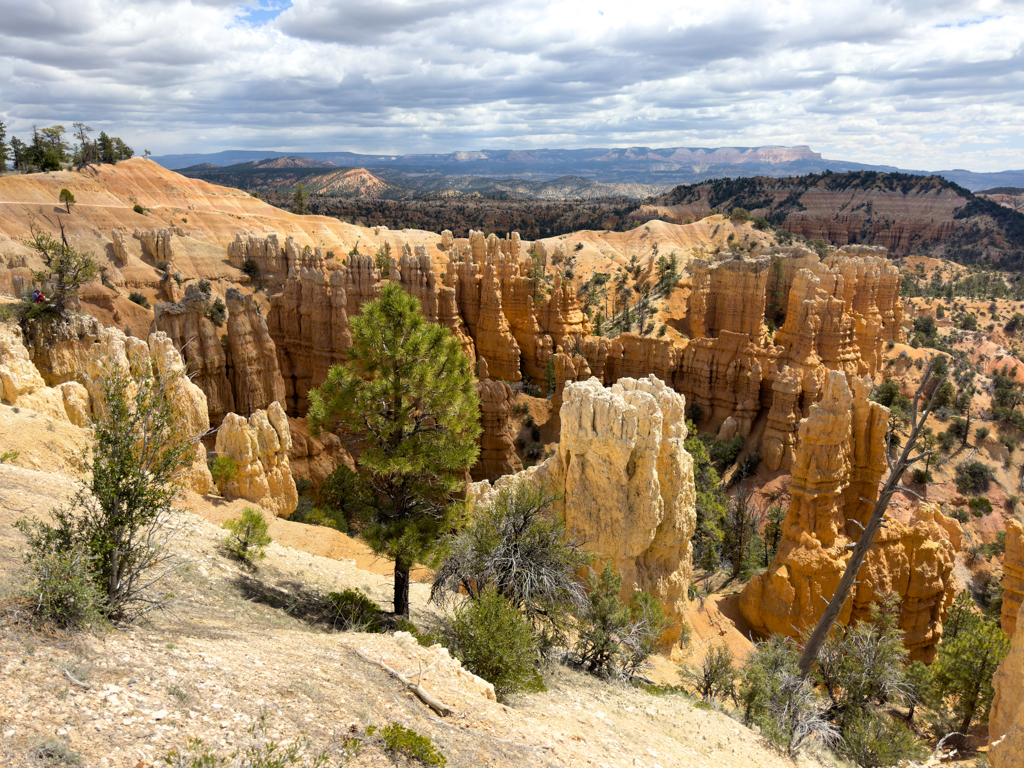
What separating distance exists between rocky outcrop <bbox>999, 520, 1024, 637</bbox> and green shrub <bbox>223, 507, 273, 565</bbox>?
63.7ft

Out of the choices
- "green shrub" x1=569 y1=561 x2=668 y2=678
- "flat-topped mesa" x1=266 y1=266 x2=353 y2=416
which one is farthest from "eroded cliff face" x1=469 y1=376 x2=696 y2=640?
"flat-topped mesa" x1=266 y1=266 x2=353 y2=416

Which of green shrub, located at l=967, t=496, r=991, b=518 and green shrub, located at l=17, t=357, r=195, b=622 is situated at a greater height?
green shrub, located at l=17, t=357, r=195, b=622

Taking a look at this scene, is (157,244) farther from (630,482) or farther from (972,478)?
(972,478)

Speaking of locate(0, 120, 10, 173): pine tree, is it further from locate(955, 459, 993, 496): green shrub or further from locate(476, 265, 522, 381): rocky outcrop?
locate(955, 459, 993, 496): green shrub

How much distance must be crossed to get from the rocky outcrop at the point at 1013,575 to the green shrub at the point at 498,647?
1487 centimetres

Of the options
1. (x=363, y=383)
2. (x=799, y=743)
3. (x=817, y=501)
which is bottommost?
(x=799, y=743)

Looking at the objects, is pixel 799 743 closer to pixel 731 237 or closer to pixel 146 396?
pixel 146 396

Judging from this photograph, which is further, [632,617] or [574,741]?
[632,617]

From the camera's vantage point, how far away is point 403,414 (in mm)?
11797

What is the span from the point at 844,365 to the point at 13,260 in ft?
180

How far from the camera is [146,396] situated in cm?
786

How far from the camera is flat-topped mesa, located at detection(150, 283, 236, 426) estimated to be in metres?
26.3

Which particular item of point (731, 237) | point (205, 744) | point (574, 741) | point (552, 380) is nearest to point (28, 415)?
point (205, 744)

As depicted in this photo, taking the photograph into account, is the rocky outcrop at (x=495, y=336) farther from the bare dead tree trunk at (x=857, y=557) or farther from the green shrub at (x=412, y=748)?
the green shrub at (x=412, y=748)
